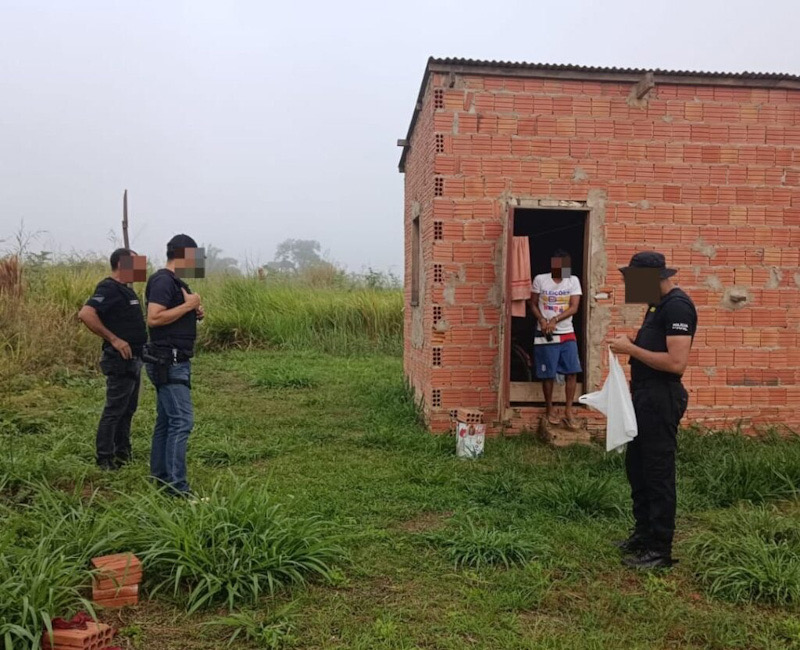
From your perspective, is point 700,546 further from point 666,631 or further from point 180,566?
point 180,566

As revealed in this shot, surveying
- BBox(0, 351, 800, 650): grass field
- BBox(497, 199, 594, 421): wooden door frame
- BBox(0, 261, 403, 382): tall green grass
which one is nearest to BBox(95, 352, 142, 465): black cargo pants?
BBox(0, 351, 800, 650): grass field

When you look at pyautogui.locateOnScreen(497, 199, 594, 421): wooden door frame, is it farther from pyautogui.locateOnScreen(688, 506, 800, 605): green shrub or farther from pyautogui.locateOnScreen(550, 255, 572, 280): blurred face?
pyautogui.locateOnScreen(688, 506, 800, 605): green shrub

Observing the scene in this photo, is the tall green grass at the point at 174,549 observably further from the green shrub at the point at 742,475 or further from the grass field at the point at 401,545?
the green shrub at the point at 742,475

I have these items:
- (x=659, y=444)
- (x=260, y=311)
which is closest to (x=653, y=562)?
(x=659, y=444)

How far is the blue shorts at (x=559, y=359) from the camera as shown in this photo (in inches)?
269

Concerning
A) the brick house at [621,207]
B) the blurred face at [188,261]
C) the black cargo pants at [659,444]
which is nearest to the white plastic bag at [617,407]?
the black cargo pants at [659,444]

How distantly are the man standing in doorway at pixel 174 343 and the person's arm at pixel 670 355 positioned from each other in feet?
9.37

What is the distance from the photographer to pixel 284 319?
49.1 ft

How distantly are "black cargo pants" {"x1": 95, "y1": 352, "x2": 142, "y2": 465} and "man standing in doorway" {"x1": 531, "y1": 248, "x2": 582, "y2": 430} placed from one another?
3744mm

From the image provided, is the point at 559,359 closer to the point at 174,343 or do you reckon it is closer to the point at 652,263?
the point at 652,263

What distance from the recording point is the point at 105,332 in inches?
210

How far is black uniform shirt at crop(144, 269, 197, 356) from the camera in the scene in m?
4.59

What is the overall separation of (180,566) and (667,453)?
8.84 ft

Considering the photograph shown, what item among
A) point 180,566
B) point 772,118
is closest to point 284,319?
point 772,118
